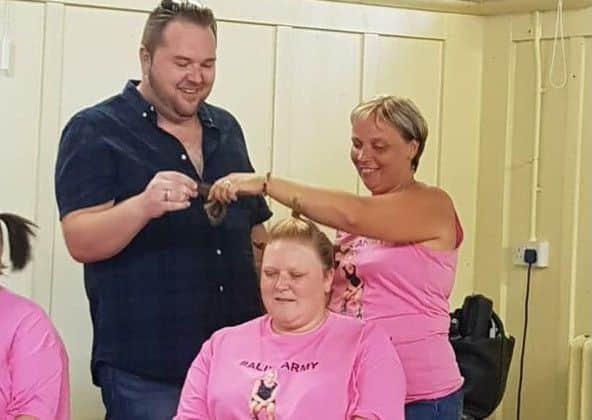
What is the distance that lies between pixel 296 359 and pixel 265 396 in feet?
0.33

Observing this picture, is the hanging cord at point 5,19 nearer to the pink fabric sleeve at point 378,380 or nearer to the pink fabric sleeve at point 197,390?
the pink fabric sleeve at point 197,390

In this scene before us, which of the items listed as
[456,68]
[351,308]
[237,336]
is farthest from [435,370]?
[456,68]

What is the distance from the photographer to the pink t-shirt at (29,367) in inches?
77.1

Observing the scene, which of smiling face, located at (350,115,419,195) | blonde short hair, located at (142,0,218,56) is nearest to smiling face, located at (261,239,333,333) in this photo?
smiling face, located at (350,115,419,195)

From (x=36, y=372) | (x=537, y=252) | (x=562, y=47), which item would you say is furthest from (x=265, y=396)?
(x=562, y=47)

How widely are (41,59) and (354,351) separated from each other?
140 cm

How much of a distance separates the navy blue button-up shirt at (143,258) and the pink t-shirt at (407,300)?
0.27 metres

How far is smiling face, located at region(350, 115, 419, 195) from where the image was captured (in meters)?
2.16

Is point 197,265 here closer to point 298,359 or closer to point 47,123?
point 298,359

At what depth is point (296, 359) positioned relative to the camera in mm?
1945

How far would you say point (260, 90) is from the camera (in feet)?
10.4

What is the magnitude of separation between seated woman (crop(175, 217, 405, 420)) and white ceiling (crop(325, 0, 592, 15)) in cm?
150

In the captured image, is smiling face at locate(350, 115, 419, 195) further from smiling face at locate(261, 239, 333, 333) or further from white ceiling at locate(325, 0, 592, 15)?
white ceiling at locate(325, 0, 592, 15)

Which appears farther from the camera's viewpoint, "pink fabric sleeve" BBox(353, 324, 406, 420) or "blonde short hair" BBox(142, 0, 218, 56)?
"blonde short hair" BBox(142, 0, 218, 56)
